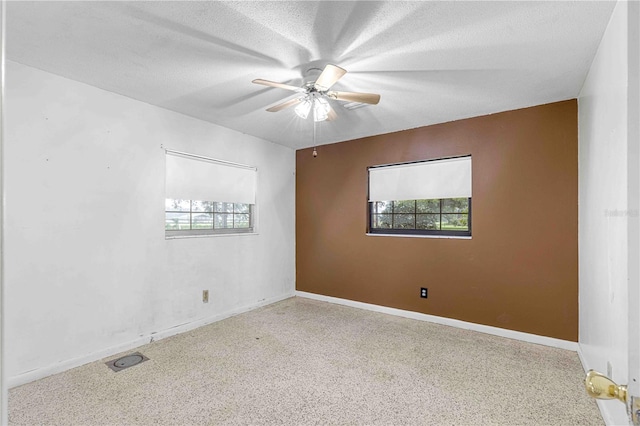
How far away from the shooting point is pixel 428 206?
3.80 m

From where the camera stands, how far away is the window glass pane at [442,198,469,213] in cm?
355

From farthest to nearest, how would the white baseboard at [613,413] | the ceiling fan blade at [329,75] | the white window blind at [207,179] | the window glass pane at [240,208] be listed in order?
the window glass pane at [240,208]
the white window blind at [207,179]
the ceiling fan blade at [329,75]
the white baseboard at [613,413]

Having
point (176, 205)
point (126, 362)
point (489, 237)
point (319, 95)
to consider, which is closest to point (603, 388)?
point (319, 95)

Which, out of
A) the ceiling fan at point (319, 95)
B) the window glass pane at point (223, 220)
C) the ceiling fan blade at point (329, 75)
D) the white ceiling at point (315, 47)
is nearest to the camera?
the white ceiling at point (315, 47)

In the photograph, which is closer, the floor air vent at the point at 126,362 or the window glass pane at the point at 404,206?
the floor air vent at the point at 126,362

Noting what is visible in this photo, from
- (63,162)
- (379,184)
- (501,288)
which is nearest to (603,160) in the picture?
(501,288)

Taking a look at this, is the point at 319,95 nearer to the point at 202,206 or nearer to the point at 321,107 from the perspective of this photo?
the point at 321,107

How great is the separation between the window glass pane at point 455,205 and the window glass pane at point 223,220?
2.65 m

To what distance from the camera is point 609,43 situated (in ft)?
5.76

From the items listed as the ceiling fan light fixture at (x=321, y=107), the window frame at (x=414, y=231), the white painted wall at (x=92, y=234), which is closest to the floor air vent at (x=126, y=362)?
the white painted wall at (x=92, y=234)

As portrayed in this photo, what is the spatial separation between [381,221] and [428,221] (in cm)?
63

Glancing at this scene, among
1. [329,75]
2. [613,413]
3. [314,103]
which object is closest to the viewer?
[613,413]

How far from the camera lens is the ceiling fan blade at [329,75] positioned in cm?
185

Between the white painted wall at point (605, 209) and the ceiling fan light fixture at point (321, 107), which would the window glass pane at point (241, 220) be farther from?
the white painted wall at point (605, 209)
